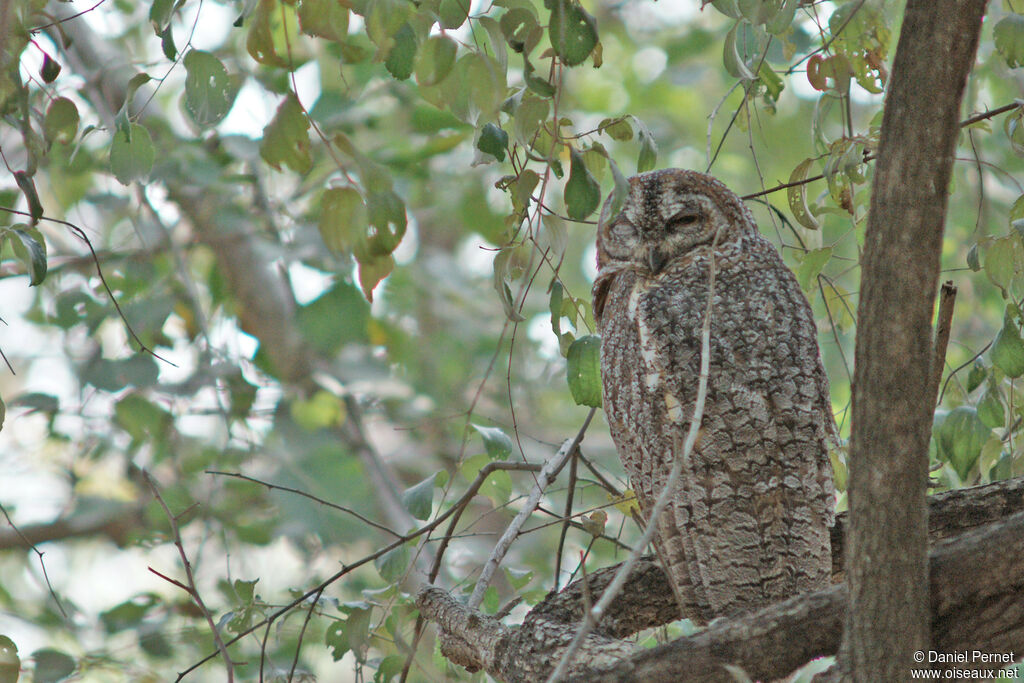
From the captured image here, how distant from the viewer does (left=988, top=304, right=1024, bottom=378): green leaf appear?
1.71m

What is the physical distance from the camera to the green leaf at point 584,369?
6.18 ft

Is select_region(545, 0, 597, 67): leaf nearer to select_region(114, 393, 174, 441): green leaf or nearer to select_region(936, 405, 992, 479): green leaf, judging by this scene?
select_region(936, 405, 992, 479): green leaf

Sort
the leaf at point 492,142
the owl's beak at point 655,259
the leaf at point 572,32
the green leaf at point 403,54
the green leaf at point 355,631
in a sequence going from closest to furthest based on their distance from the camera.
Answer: the leaf at point 572,32
the green leaf at point 403,54
the leaf at point 492,142
the green leaf at point 355,631
the owl's beak at point 655,259

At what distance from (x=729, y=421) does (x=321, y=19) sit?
4.19ft

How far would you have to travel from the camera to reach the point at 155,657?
11.2ft

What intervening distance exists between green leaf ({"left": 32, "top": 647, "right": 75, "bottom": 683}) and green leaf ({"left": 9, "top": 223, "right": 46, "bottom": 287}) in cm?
111

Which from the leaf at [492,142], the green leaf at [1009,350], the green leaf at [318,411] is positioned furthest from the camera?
the green leaf at [318,411]

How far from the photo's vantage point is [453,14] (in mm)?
1241

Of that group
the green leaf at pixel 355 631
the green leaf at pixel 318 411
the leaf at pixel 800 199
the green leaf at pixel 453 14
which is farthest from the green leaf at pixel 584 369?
the green leaf at pixel 318 411

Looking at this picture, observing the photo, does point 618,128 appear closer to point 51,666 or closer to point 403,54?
point 403,54

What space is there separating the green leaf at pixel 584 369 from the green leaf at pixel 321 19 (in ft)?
3.24

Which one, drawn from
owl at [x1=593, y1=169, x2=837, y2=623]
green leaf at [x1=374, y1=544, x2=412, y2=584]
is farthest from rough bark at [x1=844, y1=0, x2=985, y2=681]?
green leaf at [x1=374, y1=544, x2=412, y2=584]

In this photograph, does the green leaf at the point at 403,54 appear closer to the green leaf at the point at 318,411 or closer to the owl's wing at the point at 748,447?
the owl's wing at the point at 748,447

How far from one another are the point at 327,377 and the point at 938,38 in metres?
3.44
